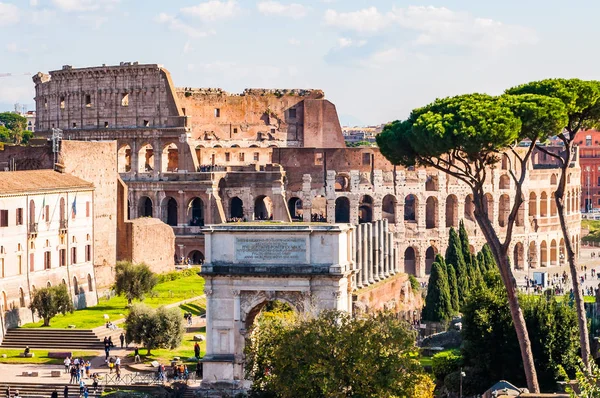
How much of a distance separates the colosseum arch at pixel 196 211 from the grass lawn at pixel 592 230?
121 ft

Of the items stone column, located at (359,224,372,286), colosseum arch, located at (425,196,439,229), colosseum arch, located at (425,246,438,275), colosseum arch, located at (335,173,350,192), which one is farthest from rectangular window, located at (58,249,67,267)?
colosseum arch, located at (425,196,439,229)

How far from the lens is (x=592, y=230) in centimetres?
11750

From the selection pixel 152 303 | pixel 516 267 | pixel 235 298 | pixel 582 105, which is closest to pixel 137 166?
pixel 516 267

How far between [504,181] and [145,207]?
904 inches

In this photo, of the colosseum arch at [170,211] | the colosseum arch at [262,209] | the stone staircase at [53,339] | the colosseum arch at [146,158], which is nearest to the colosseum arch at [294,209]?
the colosseum arch at [262,209]

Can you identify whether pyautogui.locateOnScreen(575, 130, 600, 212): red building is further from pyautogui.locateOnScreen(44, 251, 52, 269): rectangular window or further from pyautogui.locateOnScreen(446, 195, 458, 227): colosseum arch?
pyautogui.locateOnScreen(44, 251, 52, 269): rectangular window

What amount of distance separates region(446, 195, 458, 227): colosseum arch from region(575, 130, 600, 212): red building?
158ft

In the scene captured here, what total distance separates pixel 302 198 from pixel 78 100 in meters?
15.4

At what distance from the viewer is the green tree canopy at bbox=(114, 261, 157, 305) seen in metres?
55.8

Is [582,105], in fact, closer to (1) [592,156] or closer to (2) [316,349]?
(2) [316,349]

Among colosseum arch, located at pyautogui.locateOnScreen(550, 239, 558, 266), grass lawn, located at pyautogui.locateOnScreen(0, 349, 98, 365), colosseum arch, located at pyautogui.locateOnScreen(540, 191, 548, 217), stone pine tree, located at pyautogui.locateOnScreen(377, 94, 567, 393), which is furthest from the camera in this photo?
colosseum arch, located at pyautogui.locateOnScreen(550, 239, 558, 266)

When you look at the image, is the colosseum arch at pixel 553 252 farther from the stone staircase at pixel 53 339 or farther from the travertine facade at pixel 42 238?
the stone staircase at pixel 53 339

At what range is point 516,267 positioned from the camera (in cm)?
9350

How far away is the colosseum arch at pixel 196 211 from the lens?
288 ft
